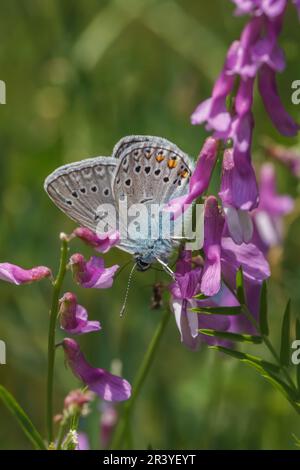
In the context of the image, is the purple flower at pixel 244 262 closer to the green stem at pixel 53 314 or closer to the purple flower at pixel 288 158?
the green stem at pixel 53 314

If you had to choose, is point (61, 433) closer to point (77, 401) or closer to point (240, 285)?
point (77, 401)

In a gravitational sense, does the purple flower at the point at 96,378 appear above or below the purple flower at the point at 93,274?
below

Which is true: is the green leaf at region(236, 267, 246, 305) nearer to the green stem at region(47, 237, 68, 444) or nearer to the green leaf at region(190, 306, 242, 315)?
the green leaf at region(190, 306, 242, 315)

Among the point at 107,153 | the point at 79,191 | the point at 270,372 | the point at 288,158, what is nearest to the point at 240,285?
the point at 270,372

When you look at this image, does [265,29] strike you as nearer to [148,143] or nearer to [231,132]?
[231,132]

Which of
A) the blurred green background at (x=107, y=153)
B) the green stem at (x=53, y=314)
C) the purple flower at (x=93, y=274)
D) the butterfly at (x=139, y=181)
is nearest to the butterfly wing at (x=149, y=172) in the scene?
the butterfly at (x=139, y=181)

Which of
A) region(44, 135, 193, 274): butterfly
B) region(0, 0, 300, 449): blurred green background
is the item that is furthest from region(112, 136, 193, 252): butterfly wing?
region(0, 0, 300, 449): blurred green background
